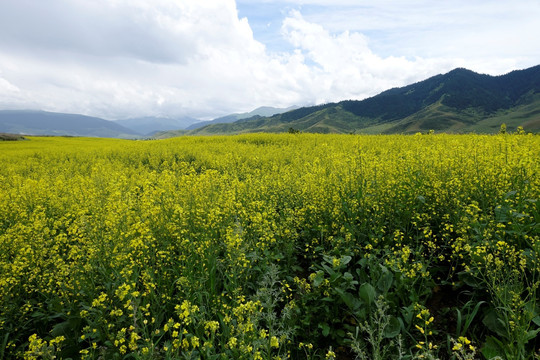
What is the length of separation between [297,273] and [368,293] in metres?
1.49

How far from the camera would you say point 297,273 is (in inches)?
181

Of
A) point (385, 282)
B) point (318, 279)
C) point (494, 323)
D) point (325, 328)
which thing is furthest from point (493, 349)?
point (318, 279)

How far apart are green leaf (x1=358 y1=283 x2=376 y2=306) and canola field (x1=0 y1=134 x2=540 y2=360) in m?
0.02

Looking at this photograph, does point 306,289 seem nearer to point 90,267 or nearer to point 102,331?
point 102,331

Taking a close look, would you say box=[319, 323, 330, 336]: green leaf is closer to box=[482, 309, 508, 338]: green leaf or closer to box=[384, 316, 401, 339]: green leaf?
box=[384, 316, 401, 339]: green leaf

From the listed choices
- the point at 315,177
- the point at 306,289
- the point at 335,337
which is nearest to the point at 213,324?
the point at 306,289

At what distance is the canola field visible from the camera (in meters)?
2.81

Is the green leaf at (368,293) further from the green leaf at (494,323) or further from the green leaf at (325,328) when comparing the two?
the green leaf at (494,323)

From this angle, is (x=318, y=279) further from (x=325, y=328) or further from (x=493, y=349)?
(x=493, y=349)

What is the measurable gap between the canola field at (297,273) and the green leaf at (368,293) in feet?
0.05

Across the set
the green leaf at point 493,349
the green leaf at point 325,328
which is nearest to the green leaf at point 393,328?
the green leaf at point 325,328

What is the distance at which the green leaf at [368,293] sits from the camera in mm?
3289

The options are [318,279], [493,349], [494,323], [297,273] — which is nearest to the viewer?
[493,349]

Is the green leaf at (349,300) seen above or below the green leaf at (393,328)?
above
